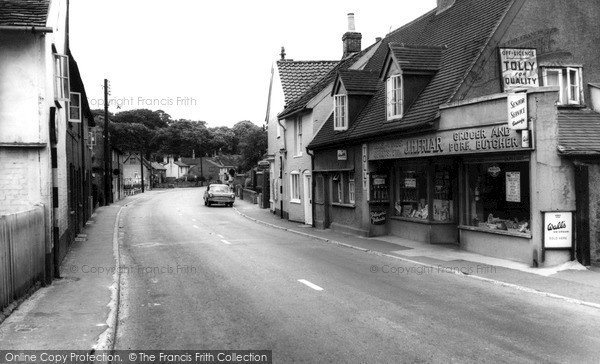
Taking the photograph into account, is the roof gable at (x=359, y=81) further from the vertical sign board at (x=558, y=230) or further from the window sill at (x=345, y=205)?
the vertical sign board at (x=558, y=230)

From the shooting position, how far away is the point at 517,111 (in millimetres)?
12352

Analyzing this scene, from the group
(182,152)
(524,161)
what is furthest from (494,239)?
(182,152)

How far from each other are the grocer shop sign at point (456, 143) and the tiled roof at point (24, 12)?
10.6 metres

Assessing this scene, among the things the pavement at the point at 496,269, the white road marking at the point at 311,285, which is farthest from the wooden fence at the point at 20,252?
the pavement at the point at 496,269

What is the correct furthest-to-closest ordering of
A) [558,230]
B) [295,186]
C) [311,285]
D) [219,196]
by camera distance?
[219,196] → [295,186] → [558,230] → [311,285]

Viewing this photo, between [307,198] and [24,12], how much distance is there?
1740cm

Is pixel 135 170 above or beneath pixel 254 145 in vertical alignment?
beneath

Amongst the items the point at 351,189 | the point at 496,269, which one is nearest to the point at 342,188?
the point at 351,189

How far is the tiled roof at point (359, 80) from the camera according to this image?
72.2ft

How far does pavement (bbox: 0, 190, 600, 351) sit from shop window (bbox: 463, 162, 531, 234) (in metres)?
1.01

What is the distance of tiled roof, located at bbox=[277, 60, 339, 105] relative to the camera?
32.2 meters

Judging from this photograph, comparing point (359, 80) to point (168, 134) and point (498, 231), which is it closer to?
point (498, 231)

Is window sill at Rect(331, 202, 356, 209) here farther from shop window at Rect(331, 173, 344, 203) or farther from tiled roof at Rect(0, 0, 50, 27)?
tiled roof at Rect(0, 0, 50, 27)

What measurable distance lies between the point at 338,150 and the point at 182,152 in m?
109
